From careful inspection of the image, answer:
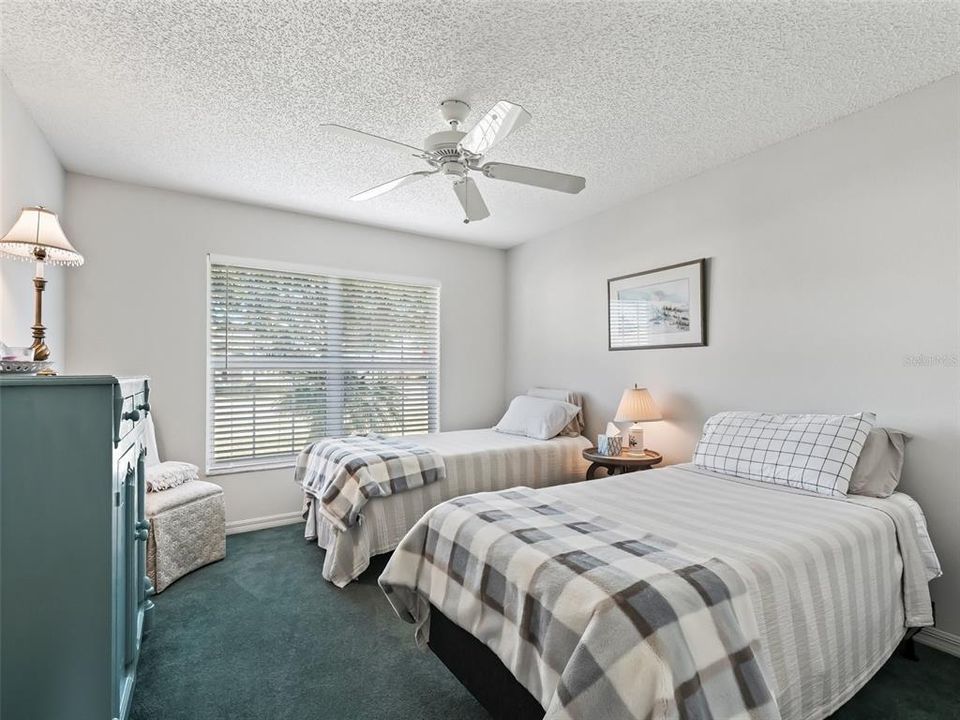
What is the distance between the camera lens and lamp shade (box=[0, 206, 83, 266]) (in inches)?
78.7

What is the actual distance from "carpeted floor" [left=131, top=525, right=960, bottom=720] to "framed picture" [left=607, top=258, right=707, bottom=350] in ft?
6.55

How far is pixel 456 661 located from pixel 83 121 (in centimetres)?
324

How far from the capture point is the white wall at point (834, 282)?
218 cm

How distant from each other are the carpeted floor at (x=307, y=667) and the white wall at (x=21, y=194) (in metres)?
1.63

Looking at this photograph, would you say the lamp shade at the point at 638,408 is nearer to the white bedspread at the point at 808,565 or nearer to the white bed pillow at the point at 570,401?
the white bed pillow at the point at 570,401

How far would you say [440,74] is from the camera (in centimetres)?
214

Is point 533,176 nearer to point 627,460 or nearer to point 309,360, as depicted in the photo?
point 627,460

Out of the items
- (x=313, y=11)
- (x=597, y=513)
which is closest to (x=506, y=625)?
(x=597, y=513)

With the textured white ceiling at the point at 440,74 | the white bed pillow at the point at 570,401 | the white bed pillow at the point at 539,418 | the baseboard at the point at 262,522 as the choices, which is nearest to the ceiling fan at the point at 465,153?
the textured white ceiling at the point at 440,74

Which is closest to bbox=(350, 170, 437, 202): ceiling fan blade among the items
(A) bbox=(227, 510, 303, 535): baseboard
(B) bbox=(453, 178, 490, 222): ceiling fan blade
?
(B) bbox=(453, 178, 490, 222): ceiling fan blade

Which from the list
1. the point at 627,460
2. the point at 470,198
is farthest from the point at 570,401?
the point at 470,198

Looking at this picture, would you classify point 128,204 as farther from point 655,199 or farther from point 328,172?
point 655,199

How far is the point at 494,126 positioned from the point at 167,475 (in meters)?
2.80

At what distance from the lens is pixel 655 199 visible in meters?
3.59
